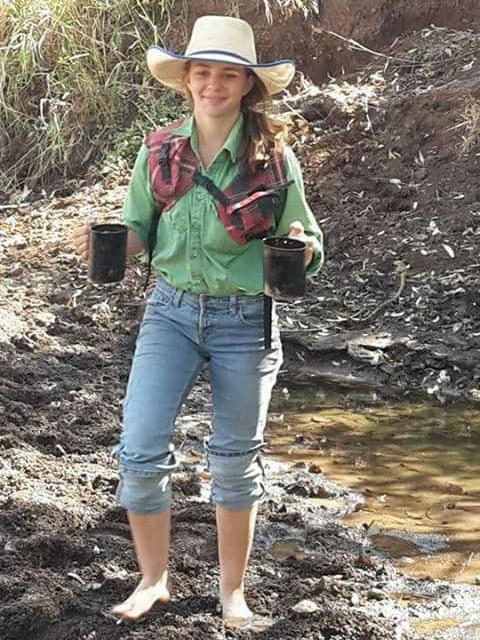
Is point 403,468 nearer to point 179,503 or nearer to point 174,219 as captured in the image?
point 179,503

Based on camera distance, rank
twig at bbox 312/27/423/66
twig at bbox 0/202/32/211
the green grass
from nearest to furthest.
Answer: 1. twig at bbox 0/202/32/211
2. the green grass
3. twig at bbox 312/27/423/66

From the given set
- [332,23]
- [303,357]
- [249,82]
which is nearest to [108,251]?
[249,82]

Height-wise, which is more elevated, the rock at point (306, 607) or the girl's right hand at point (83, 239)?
the girl's right hand at point (83, 239)

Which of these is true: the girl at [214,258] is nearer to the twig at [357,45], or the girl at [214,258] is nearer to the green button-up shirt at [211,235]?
the green button-up shirt at [211,235]

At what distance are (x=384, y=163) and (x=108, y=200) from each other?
2098mm

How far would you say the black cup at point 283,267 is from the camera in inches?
124

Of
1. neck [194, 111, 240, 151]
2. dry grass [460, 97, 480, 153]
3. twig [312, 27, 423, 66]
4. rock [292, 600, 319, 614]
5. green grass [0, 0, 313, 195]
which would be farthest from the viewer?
twig [312, 27, 423, 66]

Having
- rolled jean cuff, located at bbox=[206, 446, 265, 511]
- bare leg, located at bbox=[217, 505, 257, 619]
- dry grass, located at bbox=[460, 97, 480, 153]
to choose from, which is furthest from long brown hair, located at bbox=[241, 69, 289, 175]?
dry grass, located at bbox=[460, 97, 480, 153]

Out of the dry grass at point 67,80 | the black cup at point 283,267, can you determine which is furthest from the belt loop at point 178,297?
the dry grass at point 67,80

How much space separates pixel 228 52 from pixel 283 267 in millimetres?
662

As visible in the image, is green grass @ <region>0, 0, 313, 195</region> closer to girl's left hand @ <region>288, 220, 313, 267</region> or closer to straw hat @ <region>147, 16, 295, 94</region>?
straw hat @ <region>147, 16, 295, 94</region>

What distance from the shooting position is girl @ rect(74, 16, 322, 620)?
3.32m

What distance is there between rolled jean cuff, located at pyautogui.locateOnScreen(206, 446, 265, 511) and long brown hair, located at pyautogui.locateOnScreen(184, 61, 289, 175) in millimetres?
824

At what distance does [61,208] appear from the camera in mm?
8992
